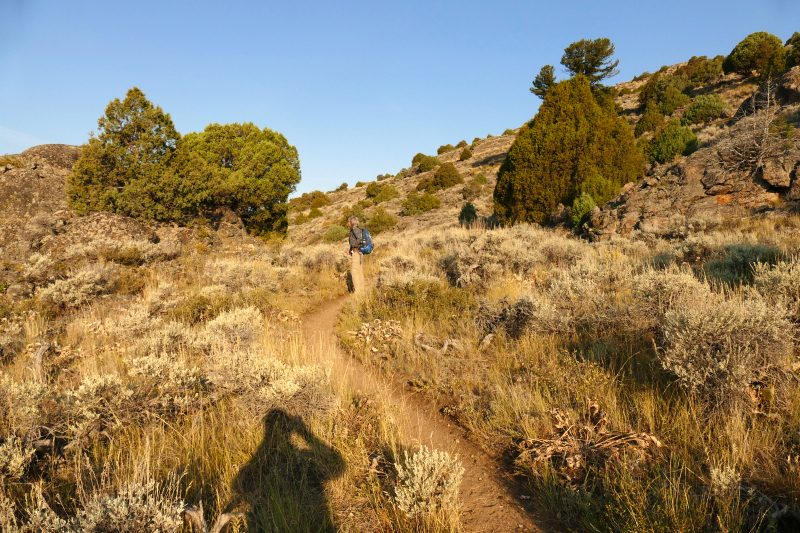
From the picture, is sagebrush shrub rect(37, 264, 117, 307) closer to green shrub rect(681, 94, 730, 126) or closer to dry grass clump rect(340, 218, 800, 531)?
dry grass clump rect(340, 218, 800, 531)

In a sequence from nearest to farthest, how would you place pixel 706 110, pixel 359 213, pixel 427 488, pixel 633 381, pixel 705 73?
1. pixel 427 488
2. pixel 633 381
3. pixel 706 110
4. pixel 359 213
5. pixel 705 73

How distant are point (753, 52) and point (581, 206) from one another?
101ft

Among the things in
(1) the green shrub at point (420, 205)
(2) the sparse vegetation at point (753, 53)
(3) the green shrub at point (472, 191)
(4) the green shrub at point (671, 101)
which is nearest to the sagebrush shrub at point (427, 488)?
(1) the green shrub at point (420, 205)

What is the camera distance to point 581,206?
12.3 meters

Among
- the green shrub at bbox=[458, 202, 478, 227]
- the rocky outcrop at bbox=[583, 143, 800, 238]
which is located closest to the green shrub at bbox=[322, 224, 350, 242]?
the green shrub at bbox=[458, 202, 478, 227]

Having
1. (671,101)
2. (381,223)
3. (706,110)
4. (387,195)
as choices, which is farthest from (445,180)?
(671,101)

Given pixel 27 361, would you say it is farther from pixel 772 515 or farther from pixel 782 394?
pixel 782 394

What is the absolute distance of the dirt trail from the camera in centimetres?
241

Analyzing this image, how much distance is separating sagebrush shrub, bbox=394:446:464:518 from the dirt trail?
0.26 m

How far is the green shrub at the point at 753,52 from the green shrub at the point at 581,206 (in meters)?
28.7

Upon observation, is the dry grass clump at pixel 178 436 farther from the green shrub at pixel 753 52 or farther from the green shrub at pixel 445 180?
the green shrub at pixel 753 52

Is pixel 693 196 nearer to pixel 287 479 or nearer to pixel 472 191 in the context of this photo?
pixel 287 479

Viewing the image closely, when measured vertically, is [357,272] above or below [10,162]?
below

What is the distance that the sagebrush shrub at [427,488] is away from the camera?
2.27 meters
